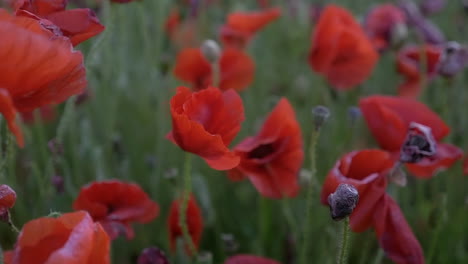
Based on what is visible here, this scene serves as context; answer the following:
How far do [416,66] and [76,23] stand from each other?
83cm

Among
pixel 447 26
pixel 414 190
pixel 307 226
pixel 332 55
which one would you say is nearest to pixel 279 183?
pixel 307 226

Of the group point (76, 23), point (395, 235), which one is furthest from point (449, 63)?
point (76, 23)

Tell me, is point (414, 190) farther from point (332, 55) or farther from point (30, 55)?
point (30, 55)

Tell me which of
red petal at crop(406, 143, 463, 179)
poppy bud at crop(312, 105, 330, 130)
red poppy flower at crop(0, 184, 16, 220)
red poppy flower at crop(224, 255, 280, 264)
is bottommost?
red poppy flower at crop(224, 255, 280, 264)

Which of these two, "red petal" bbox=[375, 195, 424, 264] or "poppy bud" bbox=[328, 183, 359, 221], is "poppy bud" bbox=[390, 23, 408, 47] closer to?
"red petal" bbox=[375, 195, 424, 264]

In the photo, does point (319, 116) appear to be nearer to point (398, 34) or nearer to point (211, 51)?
point (211, 51)

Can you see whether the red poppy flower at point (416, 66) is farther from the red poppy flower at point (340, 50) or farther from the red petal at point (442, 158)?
the red petal at point (442, 158)

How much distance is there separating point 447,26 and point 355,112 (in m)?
1.22

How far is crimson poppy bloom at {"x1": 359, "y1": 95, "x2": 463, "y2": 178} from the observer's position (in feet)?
3.15

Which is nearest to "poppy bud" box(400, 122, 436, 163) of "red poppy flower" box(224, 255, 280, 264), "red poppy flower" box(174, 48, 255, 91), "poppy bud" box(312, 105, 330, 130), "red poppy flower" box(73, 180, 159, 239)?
"poppy bud" box(312, 105, 330, 130)

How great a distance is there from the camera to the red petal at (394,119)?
3.17ft

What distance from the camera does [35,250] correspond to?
1.95 ft

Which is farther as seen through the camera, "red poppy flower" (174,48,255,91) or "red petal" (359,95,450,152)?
"red poppy flower" (174,48,255,91)

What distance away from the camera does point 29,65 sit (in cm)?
61
